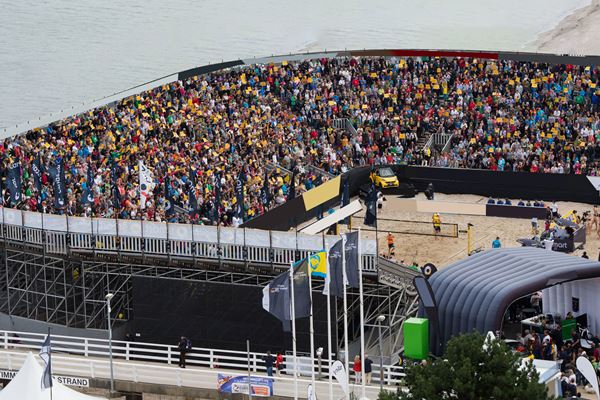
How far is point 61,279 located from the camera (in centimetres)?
6153

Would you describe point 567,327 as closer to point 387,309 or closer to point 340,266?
point 387,309

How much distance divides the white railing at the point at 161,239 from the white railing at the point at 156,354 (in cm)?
326

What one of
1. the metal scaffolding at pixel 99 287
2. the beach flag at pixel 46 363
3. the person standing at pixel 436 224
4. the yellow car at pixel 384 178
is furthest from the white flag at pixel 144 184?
the beach flag at pixel 46 363

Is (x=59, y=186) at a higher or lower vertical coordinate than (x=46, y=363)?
higher

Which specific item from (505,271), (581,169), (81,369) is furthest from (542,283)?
(581,169)

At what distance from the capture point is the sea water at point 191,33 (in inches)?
4345

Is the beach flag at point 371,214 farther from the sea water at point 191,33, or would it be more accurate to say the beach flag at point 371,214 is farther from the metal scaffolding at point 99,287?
the sea water at point 191,33

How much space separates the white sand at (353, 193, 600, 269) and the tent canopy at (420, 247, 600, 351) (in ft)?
42.2

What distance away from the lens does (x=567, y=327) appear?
53.0 metres

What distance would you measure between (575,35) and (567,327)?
59660 mm

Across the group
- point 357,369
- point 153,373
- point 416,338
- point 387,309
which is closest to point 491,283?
point 416,338

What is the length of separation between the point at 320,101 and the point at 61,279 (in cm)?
2495

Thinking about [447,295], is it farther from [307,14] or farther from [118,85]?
[307,14]

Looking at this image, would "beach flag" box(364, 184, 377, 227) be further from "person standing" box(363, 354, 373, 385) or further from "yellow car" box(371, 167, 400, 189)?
"yellow car" box(371, 167, 400, 189)
